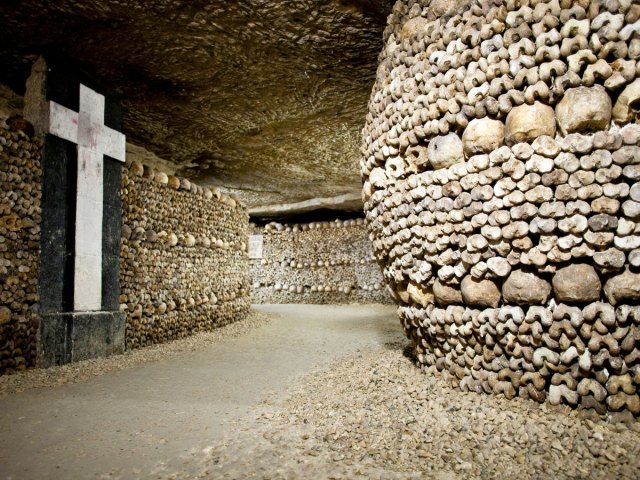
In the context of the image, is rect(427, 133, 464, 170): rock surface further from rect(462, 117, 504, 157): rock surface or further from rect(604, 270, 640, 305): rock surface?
rect(604, 270, 640, 305): rock surface

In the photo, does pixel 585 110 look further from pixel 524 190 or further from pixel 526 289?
pixel 526 289

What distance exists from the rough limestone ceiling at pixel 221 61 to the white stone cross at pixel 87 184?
20.5 inches

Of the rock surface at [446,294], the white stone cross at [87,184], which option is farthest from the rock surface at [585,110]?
the white stone cross at [87,184]

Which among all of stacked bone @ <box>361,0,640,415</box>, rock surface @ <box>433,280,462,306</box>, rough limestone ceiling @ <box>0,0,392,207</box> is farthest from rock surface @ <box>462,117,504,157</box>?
rough limestone ceiling @ <box>0,0,392,207</box>

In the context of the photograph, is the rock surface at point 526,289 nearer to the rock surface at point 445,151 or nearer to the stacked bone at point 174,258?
the rock surface at point 445,151

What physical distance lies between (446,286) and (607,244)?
2.91ft

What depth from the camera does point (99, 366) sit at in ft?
12.0

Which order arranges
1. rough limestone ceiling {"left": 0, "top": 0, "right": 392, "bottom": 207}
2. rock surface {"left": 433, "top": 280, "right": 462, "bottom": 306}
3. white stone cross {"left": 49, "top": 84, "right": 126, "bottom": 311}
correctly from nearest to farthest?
1. rock surface {"left": 433, "top": 280, "right": 462, "bottom": 306}
2. rough limestone ceiling {"left": 0, "top": 0, "right": 392, "bottom": 207}
3. white stone cross {"left": 49, "top": 84, "right": 126, "bottom": 311}

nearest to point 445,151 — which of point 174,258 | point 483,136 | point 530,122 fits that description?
point 483,136

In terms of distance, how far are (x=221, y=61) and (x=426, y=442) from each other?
12.8 feet

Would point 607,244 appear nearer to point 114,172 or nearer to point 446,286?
point 446,286

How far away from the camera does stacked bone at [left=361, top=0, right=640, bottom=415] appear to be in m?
1.76

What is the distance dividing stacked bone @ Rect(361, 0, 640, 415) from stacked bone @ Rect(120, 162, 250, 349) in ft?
11.7

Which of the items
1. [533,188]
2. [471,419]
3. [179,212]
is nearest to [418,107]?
[533,188]
